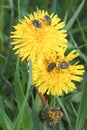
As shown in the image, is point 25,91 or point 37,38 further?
point 25,91

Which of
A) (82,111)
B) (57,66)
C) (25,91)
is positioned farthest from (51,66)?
(25,91)

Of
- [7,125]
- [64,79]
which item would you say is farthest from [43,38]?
[7,125]

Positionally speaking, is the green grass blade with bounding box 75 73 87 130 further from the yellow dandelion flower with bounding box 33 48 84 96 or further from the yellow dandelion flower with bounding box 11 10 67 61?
the yellow dandelion flower with bounding box 11 10 67 61

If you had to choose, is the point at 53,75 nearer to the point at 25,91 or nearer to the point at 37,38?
the point at 37,38

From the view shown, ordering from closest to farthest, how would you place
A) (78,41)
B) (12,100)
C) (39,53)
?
1. (39,53)
2. (12,100)
3. (78,41)

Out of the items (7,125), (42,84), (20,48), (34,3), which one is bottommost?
(7,125)

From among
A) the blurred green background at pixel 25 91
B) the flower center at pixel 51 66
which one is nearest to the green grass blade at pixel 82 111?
the blurred green background at pixel 25 91

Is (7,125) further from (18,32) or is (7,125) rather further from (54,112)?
(18,32)
